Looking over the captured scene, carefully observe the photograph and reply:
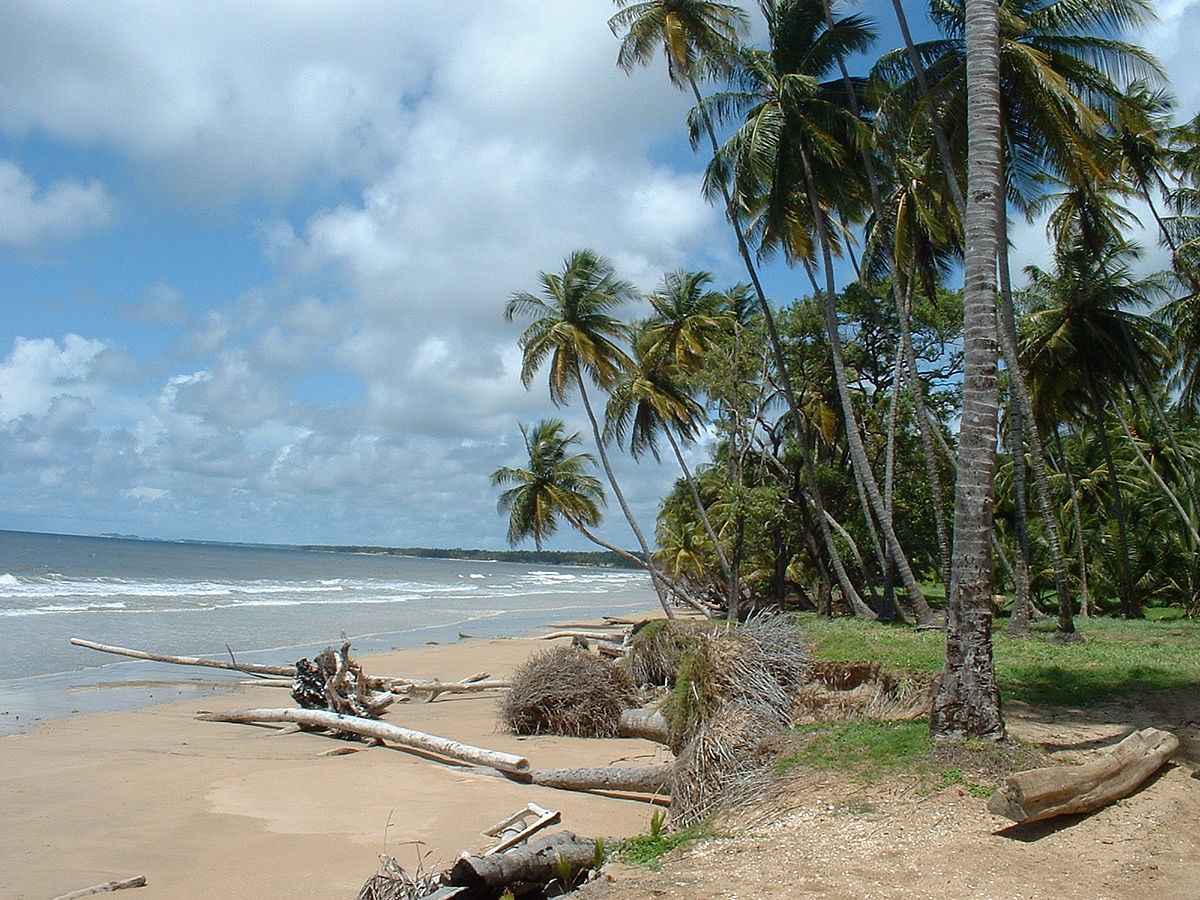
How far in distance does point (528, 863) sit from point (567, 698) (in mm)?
6171

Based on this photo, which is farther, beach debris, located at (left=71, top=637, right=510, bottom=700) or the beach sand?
beach debris, located at (left=71, top=637, right=510, bottom=700)

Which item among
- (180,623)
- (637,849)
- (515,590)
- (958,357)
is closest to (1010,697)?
(637,849)

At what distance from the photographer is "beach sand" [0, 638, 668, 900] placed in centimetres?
730

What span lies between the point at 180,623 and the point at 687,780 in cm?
2447

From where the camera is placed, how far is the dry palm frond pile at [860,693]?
9.02 m

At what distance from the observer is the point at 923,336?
21.2 meters

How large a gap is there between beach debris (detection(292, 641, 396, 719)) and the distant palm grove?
351 inches

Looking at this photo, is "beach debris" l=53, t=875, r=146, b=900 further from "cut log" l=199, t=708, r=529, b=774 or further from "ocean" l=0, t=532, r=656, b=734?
"ocean" l=0, t=532, r=656, b=734

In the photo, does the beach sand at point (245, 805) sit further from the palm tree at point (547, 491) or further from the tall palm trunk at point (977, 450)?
the palm tree at point (547, 491)

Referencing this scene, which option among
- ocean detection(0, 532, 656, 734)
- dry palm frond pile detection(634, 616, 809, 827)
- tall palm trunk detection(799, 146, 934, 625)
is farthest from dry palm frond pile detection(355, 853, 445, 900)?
tall palm trunk detection(799, 146, 934, 625)

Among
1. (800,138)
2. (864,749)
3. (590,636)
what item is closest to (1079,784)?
(864,749)

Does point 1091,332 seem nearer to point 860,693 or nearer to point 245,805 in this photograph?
point 860,693

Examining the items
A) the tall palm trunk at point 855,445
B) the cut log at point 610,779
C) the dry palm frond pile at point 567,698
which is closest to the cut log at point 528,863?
the cut log at point 610,779

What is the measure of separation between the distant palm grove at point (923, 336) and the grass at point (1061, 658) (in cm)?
115
